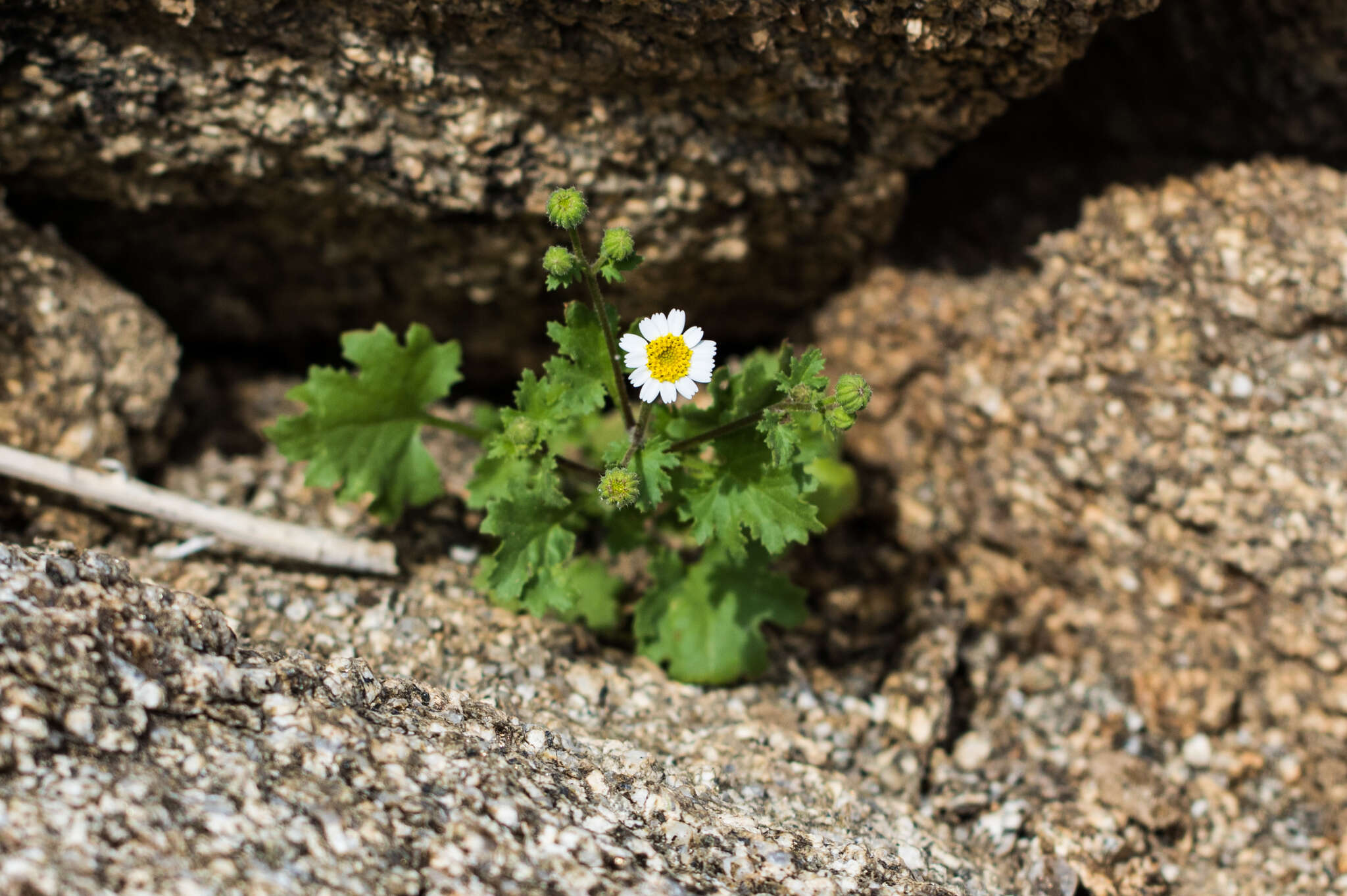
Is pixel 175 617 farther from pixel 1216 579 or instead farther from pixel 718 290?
pixel 1216 579

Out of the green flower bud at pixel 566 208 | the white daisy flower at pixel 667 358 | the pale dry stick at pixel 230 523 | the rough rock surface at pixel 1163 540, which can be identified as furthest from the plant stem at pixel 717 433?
the rough rock surface at pixel 1163 540

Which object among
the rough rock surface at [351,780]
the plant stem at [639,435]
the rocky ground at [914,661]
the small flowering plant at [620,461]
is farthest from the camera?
the plant stem at [639,435]

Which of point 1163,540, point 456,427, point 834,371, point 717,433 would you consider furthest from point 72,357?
point 1163,540

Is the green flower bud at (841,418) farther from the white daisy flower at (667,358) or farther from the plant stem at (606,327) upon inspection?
the plant stem at (606,327)

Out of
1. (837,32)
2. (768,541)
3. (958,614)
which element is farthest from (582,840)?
(837,32)

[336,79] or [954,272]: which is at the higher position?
[954,272]

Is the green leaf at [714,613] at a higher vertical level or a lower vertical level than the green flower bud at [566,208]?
lower

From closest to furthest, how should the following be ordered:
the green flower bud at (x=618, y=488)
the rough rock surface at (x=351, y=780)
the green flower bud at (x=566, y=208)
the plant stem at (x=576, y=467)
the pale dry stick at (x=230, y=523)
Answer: the rough rock surface at (x=351, y=780) → the green flower bud at (x=566, y=208) → the green flower bud at (x=618, y=488) → the plant stem at (x=576, y=467) → the pale dry stick at (x=230, y=523)
